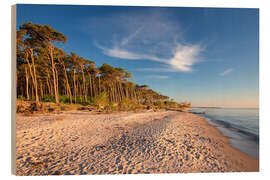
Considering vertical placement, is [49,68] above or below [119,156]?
above

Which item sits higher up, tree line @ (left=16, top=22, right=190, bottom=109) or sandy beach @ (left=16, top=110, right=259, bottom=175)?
tree line @ (left=16, top=22, right=190, bottom=109)

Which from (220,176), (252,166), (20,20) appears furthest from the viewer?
(20,20)

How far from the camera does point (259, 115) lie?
3541 mm

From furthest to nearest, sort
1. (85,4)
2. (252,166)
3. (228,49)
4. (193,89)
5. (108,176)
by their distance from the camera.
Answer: (193,89), (228,49), (85,4), (252,166), (108,176)

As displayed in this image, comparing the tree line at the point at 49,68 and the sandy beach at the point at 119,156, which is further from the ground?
the tree line at the point at 49,68

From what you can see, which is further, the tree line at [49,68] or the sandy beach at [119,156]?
the tree line at [49,68]

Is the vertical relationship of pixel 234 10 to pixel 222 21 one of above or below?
above

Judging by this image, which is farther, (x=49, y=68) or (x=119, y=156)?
(x=49, y=68)

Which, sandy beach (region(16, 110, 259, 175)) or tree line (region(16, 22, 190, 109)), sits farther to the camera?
tree line (region(16, 22, 190, 109))

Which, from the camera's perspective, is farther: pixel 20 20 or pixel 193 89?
pixel 193 89

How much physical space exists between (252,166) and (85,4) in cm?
702
